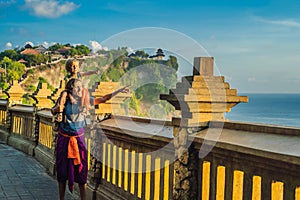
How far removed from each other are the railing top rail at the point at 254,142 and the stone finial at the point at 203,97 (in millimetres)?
175

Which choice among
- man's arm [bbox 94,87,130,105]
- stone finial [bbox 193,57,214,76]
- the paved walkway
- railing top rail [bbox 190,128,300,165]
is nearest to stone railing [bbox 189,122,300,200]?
railing top rail [bbox 190,128,300,165]

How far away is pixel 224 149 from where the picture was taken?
3412 millimetres

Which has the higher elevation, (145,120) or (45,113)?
(145,120)

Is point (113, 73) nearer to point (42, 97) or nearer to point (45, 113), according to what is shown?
point (45, 113)

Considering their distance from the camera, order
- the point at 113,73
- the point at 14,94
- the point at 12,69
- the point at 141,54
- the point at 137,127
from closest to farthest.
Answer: the point at 137,127 < the point at 141,54 < the point at 113,73 < the point at 14,94 < the point at 12,69

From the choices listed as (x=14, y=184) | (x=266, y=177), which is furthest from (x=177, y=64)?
(x=14, y=184)

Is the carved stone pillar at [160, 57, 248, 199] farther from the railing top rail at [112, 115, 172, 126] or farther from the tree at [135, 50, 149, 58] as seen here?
the tree at [135, 50, 149, 58]

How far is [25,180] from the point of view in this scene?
817 centimetres

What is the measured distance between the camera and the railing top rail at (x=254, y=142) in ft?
9.07

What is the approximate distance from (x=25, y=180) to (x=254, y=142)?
6.07 m

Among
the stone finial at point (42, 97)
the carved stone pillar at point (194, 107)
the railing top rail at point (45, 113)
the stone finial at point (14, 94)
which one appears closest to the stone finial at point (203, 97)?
the carved stone pillar at point (194, 107)

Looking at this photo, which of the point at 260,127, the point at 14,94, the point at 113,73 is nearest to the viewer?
the point at 260,127

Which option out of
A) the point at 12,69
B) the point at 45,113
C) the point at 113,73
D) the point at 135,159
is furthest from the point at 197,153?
the point at 12,69

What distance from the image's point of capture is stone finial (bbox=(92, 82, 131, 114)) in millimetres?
6301
